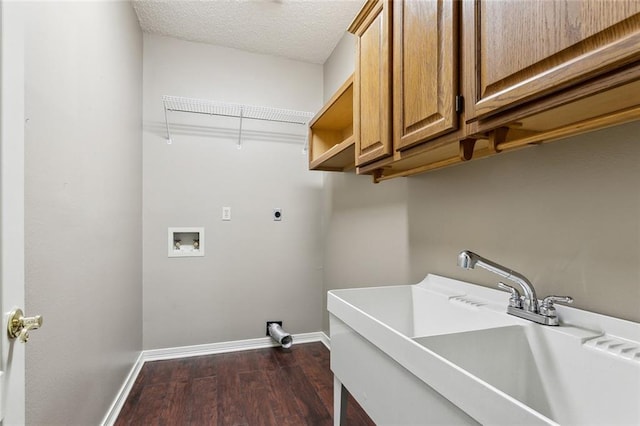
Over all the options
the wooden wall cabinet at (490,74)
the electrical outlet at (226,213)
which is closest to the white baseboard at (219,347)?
the electrical outlet at (226,213)

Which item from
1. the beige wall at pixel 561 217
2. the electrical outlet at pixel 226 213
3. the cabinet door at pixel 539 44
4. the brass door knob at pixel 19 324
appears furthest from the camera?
the electrical outlet at pixel 226 213

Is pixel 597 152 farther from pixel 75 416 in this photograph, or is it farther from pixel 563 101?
pixel 75 416

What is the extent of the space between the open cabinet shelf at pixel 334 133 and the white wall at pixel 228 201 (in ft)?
1.76

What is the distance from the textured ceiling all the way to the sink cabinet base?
2153mm

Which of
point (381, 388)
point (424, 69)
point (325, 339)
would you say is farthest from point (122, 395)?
point (424, 69)

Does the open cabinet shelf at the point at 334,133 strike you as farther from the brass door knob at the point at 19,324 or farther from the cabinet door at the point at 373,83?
the brass door knob at the point at 19,324

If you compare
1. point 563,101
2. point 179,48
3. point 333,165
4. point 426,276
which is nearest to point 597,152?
point 563,101

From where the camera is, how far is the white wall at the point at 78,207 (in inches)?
39.9

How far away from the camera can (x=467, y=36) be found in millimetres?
899

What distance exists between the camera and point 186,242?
2.65 metres

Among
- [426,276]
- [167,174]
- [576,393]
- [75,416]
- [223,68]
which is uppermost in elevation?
[223,68]

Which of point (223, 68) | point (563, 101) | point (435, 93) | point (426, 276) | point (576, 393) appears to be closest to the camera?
point (563, 101)

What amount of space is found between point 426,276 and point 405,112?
84 centimetres

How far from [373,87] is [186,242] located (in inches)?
81.2
